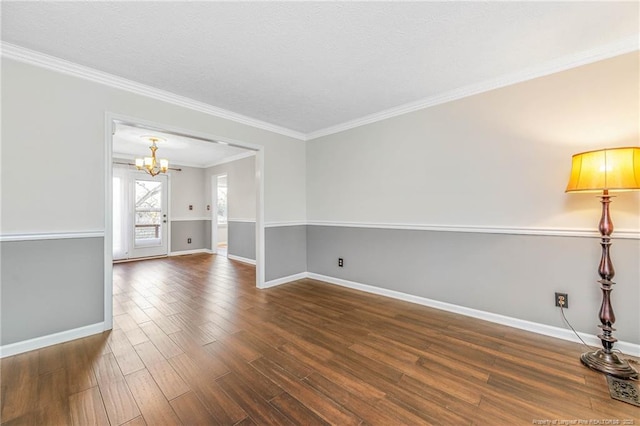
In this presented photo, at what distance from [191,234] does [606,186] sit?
7.67m

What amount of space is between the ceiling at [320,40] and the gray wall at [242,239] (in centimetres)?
339

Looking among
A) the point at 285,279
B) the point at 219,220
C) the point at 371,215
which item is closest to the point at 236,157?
the point at 285,279

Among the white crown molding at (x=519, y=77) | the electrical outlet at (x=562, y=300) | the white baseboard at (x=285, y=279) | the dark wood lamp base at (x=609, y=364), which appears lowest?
the dark wood lamp base at (x=609, y=364)

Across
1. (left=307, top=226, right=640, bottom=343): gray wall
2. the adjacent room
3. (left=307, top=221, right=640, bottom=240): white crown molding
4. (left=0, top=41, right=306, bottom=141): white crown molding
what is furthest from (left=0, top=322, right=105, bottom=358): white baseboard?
(left=307, top=221, right=640, bottom=240): white crown molding

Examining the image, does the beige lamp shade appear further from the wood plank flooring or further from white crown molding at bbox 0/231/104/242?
white crown molding at bbox 0/231/104/242

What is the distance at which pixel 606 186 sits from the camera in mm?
1778

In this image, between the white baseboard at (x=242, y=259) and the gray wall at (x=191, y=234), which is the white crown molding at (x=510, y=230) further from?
the gray wall at (x=191, y=234)

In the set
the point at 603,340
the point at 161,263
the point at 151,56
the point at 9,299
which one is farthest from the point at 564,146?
the point at 161,263

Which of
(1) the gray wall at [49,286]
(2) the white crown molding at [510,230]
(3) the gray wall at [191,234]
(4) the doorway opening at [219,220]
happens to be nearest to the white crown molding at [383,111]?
(2) the white crown molding at [510,230]

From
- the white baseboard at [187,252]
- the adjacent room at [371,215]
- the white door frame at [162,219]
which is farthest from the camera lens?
the white baseboard at [187,252]

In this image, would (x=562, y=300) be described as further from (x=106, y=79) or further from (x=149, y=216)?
(x=149, y=216)

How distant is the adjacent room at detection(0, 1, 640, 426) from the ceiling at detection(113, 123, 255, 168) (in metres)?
1.82

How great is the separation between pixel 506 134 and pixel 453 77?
78cm

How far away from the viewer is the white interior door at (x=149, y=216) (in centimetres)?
607
